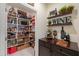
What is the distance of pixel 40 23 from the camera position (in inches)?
69.6

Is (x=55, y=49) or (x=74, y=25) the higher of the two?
(x=74, y=25)

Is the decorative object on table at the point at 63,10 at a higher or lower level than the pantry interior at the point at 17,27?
higher

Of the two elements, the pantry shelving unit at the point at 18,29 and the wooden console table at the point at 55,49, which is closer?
the wooden console table at the point at 55,49

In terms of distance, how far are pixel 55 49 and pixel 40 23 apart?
471 mm

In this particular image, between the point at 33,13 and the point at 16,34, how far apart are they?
0.42 meters

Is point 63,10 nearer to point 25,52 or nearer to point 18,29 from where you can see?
point 18,29

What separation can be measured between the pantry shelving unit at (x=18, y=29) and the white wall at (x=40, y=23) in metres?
0.09

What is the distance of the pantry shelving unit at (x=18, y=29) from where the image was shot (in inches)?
66.1

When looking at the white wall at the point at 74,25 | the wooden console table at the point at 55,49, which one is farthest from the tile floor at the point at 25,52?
the white wall at the point at 74,25

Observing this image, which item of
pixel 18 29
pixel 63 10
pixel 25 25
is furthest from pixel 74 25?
pixel 18 29

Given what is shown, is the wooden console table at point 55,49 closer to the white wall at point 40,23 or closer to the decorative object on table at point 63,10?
the white wall at point 40,23

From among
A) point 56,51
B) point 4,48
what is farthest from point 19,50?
point 56,51

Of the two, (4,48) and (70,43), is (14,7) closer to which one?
(4,48)

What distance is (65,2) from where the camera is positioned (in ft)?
5.46
